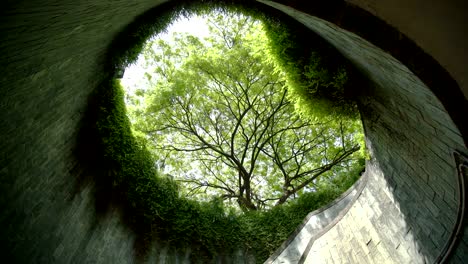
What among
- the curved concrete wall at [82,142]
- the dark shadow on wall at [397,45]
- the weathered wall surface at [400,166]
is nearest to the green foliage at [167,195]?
the curved concrete wall at [82,142]

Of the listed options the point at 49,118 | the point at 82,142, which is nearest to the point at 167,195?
the point at 82,142

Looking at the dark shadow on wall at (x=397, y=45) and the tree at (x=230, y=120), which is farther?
the tree at (x=230, y=120)

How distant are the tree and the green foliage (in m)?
2.22

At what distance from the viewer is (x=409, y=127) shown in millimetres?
3301

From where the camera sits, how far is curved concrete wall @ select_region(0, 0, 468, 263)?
8.87 ft

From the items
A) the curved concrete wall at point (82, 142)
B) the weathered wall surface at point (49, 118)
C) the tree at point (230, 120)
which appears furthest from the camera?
the tree at point (230, 120)

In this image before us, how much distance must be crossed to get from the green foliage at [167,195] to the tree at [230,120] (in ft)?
7.27

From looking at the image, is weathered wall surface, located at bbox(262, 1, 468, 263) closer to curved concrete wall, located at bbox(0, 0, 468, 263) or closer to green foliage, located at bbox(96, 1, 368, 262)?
curved concrete wall, located at bbox(0, 0, 468, 263)

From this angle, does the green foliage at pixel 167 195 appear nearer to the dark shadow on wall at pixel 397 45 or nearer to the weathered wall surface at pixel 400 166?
the weathered wall surface at pixel 400 166

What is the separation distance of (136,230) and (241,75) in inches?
253

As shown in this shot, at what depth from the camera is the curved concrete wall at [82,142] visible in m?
2.71

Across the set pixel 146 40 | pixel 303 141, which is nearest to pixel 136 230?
pixel 146 40

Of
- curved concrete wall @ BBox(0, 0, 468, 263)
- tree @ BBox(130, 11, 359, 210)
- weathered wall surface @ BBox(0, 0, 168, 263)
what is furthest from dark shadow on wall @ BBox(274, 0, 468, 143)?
tree @ BBox(130, 11, 359, 210)

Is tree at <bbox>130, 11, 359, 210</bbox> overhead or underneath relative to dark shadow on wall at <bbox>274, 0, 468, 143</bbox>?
overhead
